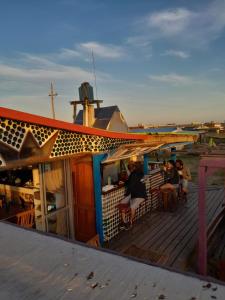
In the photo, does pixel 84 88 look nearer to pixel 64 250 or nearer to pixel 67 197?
pixel 67 197

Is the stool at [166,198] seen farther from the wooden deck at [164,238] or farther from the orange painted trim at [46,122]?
the orange painted trim at [46,122]

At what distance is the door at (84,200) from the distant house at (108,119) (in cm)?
618

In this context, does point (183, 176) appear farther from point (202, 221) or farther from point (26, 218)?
point (26, 218)

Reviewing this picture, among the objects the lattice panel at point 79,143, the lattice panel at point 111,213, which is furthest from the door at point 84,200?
the lattice panel at point 79,143

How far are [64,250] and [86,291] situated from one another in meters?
0.93

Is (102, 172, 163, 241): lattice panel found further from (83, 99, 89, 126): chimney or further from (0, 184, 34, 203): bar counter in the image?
(83, 99, 89, 126): chimney

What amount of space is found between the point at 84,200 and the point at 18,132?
3.05 m

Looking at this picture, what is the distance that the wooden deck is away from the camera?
21.2ft

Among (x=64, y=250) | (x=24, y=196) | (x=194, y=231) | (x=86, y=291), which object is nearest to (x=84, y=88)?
(x=24, y=196)

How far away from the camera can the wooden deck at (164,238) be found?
6469 millimetres

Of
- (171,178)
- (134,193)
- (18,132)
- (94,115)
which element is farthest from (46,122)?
(94,115)

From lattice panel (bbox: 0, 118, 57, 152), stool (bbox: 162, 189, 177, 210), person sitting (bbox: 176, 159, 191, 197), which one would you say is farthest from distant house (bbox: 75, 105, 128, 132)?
lattice panel (bbox: 0, 118, 57, 152)

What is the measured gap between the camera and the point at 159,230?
26.5 feet

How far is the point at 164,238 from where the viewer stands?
752cm
